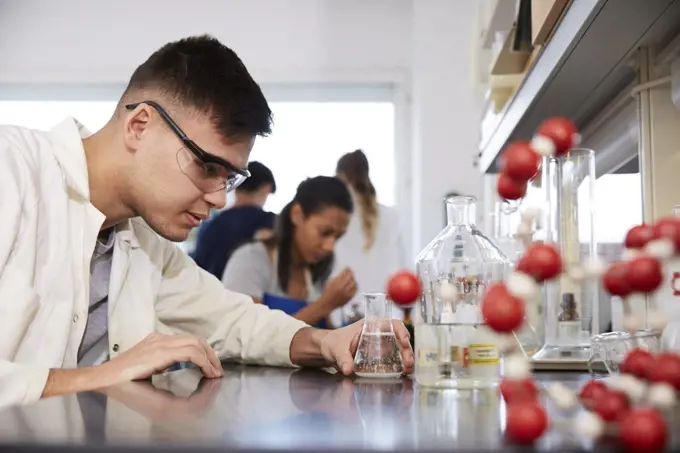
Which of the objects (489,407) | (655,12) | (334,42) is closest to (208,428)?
(489,407)

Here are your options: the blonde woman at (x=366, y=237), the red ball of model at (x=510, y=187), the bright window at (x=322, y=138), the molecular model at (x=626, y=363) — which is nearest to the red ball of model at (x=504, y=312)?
the molecular model at (x=626, y=363)

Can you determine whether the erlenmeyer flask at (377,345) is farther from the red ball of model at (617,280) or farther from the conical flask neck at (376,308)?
the red ball of model at (617,280)

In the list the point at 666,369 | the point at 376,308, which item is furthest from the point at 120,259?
the point at 666,369

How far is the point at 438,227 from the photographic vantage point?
3723 millimetres

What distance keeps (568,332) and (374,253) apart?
8.96 ft

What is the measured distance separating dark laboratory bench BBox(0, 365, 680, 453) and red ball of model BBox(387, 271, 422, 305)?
0.09m

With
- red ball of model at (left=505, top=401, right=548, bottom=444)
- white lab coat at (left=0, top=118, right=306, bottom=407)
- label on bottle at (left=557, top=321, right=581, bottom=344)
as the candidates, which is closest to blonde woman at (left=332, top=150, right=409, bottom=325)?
white lab coat at (left=0, top=118, right=306, bottom=407)

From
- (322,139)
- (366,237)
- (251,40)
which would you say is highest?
(251,40)

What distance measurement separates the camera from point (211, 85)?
4.24 feet

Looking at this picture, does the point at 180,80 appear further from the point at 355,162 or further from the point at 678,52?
the point at 355,162

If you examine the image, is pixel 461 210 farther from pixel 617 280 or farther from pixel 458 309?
pixel 617 280

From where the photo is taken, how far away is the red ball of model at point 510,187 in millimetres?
546

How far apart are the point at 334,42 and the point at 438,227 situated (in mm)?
1198

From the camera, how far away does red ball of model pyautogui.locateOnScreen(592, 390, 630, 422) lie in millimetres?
465
